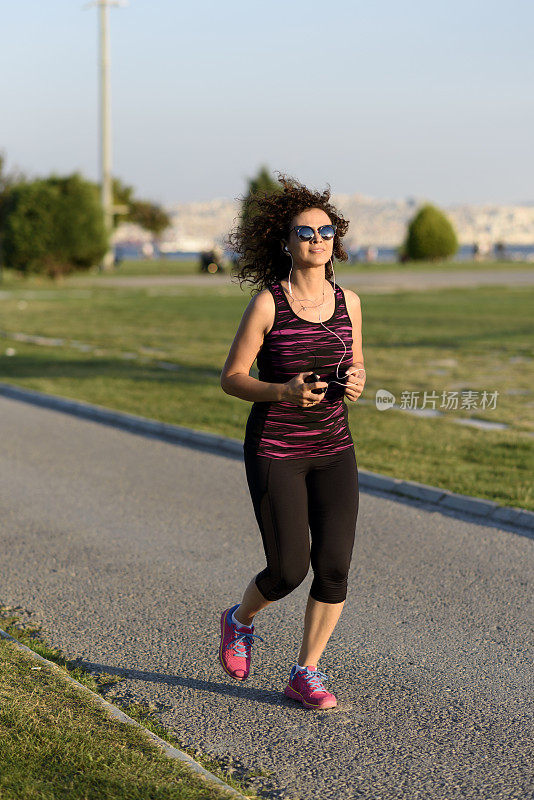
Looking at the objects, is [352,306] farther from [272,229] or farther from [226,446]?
[226,446]

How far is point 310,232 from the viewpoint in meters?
4.08

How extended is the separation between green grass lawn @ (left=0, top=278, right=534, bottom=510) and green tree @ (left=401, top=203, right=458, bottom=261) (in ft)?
151

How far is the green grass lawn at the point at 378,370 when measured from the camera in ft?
31.0

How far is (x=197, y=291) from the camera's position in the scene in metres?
43.3

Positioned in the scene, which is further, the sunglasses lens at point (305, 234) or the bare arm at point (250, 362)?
the sunglasses lens at point (305, 234)

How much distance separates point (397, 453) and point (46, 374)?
8.22 metres

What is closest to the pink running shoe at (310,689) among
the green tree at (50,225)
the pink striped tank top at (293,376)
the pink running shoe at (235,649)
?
the pink running shoe at (235,649)

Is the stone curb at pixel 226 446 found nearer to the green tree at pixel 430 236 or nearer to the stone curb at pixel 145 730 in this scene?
A: the stone curb at pixel 145 730

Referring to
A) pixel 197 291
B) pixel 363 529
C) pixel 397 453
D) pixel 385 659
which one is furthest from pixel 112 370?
pixel 197 291

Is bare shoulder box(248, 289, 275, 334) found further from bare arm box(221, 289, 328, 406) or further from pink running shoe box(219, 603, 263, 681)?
pink running shoe box(219, 603, 263, 681)

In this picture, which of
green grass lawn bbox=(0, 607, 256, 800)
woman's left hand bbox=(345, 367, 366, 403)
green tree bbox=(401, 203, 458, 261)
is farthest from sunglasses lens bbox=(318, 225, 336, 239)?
green tree bbox=(401, 203, 458, 261)

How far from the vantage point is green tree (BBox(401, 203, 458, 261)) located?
79.6 metres

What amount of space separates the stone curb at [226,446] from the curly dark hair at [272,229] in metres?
3.55

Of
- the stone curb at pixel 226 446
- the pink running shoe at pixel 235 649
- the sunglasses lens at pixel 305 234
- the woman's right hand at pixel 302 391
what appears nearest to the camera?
the woman's right hand at pixel 302 391
